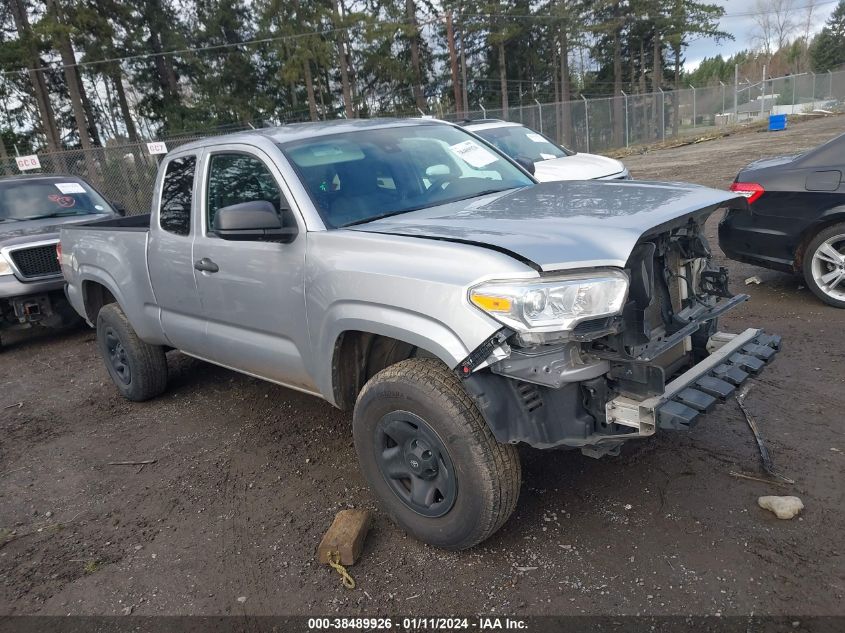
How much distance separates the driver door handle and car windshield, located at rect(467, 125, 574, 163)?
247 inches

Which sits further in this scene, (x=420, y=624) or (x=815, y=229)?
(x=815, y=229)

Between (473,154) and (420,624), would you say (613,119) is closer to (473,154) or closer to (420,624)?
(473,154)

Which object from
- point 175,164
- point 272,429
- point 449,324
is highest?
point 175,164

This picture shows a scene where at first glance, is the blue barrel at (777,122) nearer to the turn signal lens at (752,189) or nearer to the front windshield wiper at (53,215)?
the turn signal lens at (752,189)

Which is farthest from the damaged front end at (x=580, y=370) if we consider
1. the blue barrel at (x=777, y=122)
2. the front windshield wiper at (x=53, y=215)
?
the blue barrel at (x=777, y=122)

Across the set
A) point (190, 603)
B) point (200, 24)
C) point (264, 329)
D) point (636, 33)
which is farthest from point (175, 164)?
point (636, 33)

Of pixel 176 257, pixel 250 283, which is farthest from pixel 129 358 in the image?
pixel 250 283

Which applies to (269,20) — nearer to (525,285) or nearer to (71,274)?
(71,274)

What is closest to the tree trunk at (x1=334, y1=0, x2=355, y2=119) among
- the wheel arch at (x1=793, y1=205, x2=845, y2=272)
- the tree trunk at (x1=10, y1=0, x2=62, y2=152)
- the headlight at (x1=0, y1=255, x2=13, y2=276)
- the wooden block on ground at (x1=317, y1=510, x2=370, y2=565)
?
the tree trunk at (x1=10, y1=0, x2=62, y2=152)

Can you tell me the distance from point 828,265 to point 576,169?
143 inches

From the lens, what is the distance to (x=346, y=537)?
2996mm

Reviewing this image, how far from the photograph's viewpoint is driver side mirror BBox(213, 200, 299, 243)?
→ 3.19 meters

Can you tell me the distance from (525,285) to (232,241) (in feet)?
6.64

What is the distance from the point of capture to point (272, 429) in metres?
4.50
